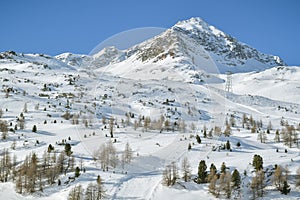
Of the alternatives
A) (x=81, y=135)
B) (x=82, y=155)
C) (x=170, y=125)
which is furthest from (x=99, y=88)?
(x=82, y=155)

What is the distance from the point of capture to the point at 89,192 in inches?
1089

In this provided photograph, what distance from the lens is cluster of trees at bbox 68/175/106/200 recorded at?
89.5 ft

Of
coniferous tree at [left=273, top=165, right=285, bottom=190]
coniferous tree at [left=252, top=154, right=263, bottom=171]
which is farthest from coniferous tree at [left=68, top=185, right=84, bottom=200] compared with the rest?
coniferous tree at [left=273, top=165, right=285, bottom=190]

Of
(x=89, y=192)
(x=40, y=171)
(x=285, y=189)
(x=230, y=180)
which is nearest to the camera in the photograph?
(x=89, y=192)

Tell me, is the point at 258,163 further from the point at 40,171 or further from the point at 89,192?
the point at 40,171

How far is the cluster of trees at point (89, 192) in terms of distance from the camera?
1073 inches

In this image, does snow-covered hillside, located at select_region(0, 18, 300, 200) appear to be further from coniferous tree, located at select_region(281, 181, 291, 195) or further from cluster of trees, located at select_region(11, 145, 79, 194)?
coniferous tree, located at select_region(281, 181, 291, 195)

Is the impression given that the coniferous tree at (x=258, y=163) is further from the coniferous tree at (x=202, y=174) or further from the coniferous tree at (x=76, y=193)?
the coniferous tree at (x=76, y=193)

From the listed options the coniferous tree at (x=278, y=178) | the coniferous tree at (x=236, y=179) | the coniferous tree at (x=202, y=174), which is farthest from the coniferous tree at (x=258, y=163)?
the coniferous tree at (x=202, y=174)

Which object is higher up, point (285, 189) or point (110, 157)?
point (110, 157)

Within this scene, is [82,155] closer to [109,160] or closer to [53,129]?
[109,160]

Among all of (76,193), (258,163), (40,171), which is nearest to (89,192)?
(76,193)

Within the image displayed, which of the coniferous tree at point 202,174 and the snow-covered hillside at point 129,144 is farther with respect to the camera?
the coniferous tree at point 202,174

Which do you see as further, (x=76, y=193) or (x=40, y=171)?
(x=40, y=171)
